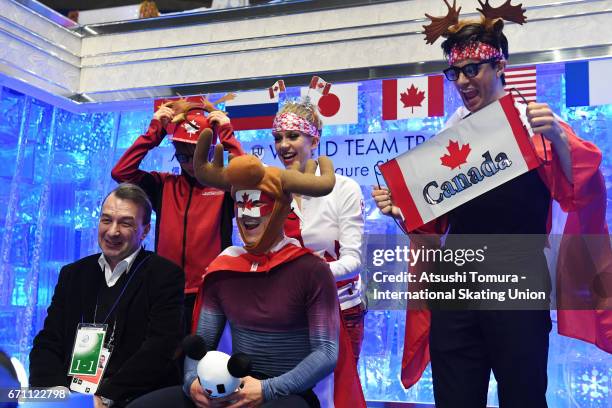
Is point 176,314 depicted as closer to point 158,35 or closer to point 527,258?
point 527,258

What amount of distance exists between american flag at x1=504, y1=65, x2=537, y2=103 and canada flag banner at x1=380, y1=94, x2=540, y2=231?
1715 millimetres

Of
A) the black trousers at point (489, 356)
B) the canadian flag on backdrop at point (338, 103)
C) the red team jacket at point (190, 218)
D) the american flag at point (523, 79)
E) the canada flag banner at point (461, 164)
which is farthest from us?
the canadian flag on backdrop at point (338, 103)

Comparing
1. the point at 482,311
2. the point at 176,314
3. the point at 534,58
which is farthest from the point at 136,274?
the point at 534,58

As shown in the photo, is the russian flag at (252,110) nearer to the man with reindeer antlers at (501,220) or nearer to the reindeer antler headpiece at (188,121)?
the reindeer antler headpiece at (188,121)

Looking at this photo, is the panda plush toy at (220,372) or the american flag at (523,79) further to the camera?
the american flag at (523,79)

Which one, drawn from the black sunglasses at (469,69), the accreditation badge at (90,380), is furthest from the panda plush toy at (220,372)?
the black sunglasses at (469,69)

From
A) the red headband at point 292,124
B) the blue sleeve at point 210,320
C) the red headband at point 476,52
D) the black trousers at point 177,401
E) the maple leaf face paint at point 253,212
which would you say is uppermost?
the red headband at point 476,52

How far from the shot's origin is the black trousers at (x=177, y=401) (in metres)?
2.08

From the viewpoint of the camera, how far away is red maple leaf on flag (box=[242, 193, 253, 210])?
2242mm

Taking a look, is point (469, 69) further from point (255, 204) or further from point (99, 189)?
point (99, 189)

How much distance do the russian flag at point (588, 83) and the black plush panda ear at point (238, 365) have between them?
2818 millimetres

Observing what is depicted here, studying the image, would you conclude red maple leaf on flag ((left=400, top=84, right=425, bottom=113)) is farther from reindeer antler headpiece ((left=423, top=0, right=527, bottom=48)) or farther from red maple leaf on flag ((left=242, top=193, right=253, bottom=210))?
red maple leaf on flag ((left=242, top=193, right=253, bottom=210))

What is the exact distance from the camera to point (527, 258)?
7.59ft

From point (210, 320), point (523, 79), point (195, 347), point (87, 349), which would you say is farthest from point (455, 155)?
point (523, 79)
